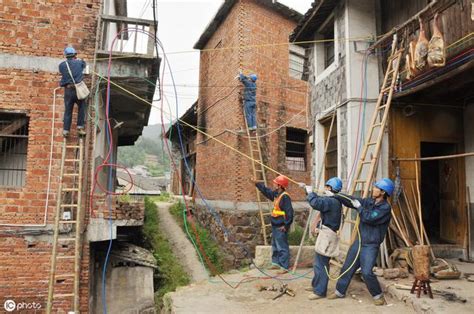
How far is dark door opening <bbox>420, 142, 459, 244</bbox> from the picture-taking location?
23.9 ft

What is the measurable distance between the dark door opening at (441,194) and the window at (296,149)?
14.5 ft

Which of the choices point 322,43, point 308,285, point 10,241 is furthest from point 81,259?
point 322,43

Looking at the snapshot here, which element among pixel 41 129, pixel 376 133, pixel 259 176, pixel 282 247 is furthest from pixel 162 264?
pixel 376 133

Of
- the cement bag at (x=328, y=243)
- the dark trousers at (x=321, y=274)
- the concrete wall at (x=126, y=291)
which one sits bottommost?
the concrete wall at (x=126, y=291)

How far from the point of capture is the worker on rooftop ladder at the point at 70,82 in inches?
260

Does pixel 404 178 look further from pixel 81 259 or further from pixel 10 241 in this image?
pixel 10 241

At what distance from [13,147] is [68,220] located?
81.8 inches

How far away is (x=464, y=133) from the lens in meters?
7.19

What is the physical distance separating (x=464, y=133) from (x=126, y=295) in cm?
829

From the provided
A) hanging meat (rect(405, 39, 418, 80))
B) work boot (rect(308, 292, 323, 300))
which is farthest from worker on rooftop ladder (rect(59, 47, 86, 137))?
hanging meat (rect(405, 39, 418, 80))

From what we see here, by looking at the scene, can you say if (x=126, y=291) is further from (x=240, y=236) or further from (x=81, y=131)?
(x=81, y=131)

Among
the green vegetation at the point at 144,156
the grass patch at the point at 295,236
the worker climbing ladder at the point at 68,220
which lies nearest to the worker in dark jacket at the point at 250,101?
the grass patch at the point at 295,236

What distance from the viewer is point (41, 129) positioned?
7117mm

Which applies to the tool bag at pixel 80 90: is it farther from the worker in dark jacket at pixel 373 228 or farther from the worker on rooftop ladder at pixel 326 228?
the worker in dark jacket at pixel 373 228
